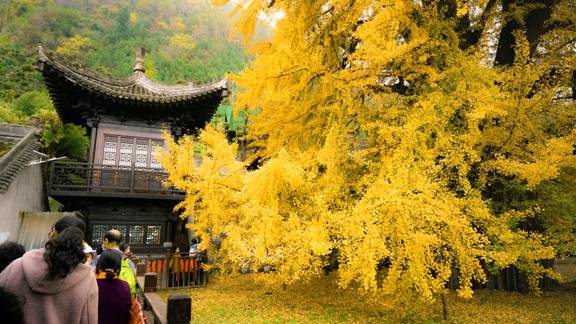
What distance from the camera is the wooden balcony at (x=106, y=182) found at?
12266 millimetres

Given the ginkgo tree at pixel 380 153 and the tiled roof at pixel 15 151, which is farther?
the tiled roof at pixel 15 151

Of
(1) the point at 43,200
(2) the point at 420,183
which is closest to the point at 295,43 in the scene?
(2) the point at 420,183

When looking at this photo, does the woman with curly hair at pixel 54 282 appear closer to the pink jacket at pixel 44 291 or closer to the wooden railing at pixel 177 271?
the pink jacket at pixel 44 291

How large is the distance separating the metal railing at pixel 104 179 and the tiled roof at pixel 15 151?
1599 millimetres

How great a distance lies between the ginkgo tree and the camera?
5.44 m

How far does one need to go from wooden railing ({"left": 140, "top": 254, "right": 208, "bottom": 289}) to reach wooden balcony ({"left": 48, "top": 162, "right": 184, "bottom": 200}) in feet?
8.39

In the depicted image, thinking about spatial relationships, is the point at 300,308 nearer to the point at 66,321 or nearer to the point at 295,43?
the point at 295,43

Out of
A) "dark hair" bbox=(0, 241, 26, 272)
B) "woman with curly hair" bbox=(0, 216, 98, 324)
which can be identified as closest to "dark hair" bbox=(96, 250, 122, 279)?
"dark hair" bbox=(0, 241, 26, 272)

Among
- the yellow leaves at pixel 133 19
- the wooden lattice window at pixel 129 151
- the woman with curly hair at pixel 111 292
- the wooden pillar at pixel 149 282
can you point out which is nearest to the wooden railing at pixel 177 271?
the wooden lattice window at pixel 129 151

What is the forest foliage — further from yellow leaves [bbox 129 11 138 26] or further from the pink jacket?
the pink jacket

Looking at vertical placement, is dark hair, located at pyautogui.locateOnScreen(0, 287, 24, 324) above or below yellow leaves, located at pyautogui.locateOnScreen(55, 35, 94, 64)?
below

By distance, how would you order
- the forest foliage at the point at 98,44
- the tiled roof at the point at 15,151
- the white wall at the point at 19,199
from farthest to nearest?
the forest foliage at the point at 98,44
the white wall at the point at 19,199
the tiled roof at the point at 15,151

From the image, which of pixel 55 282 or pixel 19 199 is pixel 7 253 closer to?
pixel 55 282

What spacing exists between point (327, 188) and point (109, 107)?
11.6 meters
